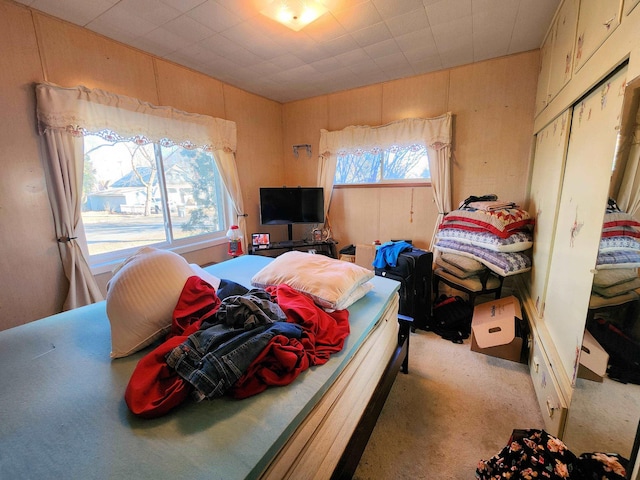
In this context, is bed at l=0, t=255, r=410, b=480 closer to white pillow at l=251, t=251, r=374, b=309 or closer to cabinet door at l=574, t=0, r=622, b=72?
white pillow at l=251, t=251, r=374, b=309

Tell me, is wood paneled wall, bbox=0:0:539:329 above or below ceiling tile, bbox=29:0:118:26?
below

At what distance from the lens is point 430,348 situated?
2234 mm

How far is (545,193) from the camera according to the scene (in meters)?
1.93

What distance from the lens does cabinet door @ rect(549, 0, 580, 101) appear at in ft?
4.95

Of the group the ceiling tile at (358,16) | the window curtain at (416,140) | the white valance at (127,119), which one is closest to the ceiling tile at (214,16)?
the ceiling tile at (358,16)

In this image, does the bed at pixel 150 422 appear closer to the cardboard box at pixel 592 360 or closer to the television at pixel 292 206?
the cardboard box at pixel 592 360

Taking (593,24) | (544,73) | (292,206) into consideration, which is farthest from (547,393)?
(292,206)

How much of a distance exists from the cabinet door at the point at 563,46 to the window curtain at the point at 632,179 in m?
0.89

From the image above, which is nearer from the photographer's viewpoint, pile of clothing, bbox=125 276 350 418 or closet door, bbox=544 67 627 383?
pile of clothing, bbox=125 276 350 418

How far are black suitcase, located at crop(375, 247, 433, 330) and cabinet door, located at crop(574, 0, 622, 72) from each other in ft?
5.30

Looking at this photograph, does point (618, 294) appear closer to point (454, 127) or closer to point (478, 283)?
point (478, 283)

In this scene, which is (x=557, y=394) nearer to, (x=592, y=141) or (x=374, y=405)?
(x=374, y=405)

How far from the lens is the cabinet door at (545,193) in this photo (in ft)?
5.34

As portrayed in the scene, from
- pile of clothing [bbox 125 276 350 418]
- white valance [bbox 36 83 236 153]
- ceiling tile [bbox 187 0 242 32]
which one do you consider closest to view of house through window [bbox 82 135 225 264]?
white valance [bbox 36 83 236 153]
